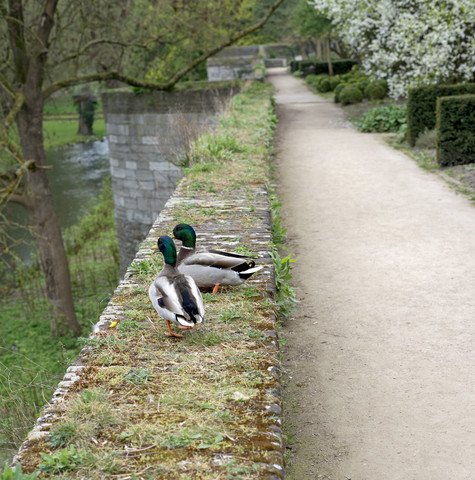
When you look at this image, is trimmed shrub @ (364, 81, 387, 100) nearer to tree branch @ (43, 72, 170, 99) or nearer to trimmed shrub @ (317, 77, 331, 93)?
trimmed shrub @ (317, 77, 331, 93)

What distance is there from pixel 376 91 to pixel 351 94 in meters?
1.14

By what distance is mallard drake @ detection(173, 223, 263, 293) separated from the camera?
4160mm

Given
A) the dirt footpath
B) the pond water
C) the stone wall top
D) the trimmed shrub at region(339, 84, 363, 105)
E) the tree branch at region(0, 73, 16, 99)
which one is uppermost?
the tree branch at region(0, 73, 16, 99)

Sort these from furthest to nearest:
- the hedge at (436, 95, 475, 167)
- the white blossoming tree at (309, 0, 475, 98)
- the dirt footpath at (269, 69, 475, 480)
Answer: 1. the white blossoming tree at (309, 0, 475, 98)
2. the hedge at (436, 95, 475, 167)
3. the dirt footpath at (269, 69, 475, 480)

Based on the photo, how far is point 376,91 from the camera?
22.0 metres

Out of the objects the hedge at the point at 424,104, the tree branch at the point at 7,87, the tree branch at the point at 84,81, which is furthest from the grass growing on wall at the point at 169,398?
the hedge at the point at 424,104

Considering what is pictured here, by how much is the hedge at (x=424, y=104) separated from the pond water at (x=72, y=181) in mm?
12301

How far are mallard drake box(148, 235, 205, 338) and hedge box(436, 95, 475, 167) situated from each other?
9472mm

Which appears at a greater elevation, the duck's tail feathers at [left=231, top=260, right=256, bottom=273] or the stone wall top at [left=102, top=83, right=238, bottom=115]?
the stone wall top at [left=102, top=83, right=238, bottom=115]

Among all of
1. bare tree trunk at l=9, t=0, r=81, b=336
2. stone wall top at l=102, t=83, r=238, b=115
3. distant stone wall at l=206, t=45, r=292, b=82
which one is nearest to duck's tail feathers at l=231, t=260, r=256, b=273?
bare tree trunk at l=9, t=0, r=81, b=336

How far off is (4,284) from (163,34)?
894 cm

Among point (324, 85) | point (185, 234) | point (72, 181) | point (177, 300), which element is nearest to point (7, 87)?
point (185, 234)

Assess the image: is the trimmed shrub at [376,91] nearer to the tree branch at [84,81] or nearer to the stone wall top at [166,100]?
the stone wall top at [166,100]

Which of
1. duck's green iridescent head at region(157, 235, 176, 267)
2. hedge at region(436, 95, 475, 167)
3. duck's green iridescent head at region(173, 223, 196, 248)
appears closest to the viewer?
duck's green iridescent head at region(157, 235, 176, 267)
